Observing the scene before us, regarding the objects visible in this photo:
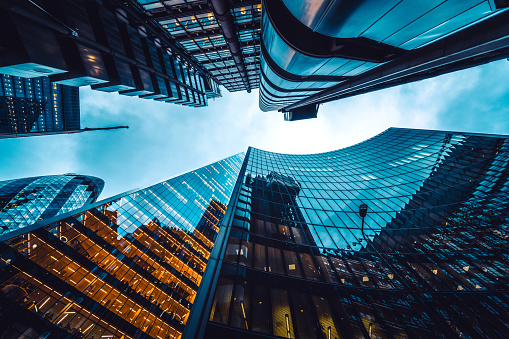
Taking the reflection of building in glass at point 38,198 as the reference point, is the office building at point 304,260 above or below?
above

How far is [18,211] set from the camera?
2265 inches

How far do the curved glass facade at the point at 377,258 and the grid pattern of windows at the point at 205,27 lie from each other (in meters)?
19.4

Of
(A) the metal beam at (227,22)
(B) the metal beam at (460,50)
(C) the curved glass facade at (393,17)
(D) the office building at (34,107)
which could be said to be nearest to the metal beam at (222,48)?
(A) the metal beam at (227,22)

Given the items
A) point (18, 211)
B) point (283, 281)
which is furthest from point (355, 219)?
point (18, 211)

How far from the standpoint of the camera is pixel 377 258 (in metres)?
12.4

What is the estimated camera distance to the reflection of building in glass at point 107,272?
14047mm

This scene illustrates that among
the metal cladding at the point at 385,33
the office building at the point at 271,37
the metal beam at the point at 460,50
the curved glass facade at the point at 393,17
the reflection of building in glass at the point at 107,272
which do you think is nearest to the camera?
the curved glass facade at the point at 393,17

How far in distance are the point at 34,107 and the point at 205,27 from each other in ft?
344

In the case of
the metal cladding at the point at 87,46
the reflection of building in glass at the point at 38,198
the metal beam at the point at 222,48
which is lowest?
the reflection of building in glass at the point at 38,198

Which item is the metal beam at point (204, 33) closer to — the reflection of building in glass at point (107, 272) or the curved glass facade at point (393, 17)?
the curved glass facade at point (393, 17)

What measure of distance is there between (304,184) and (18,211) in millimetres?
94059

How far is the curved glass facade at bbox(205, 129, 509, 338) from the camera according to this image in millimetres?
7570

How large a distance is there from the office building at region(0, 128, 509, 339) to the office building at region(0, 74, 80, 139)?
8141cm

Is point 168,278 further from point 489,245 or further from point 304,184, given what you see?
point 489,245
